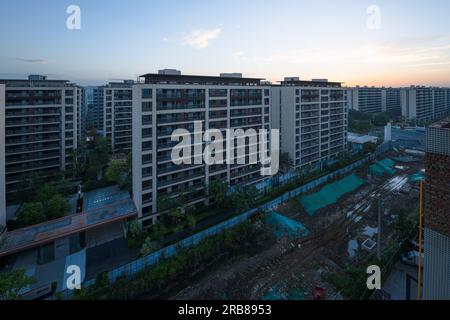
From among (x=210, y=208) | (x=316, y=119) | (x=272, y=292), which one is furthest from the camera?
(x=316, y=119)

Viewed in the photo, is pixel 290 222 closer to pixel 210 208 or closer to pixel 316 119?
pixel 210 208

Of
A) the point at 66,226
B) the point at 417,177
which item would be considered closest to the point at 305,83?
the point at 417,177

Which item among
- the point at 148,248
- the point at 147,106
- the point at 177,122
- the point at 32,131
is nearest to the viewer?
the point at 148,248

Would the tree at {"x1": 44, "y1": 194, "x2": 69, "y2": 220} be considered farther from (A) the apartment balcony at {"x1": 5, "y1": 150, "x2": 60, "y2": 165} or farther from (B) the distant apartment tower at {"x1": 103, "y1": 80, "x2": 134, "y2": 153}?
(B) the distant apartment tower at {"x1": 103, "y1": 80, "x2": 134, "y2": 153}

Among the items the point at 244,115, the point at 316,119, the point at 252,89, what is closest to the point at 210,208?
the point at 244,115

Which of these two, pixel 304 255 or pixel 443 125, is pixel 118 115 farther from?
pixel 443 125

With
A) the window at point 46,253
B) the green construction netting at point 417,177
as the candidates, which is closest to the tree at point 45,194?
the window at point 46,253
